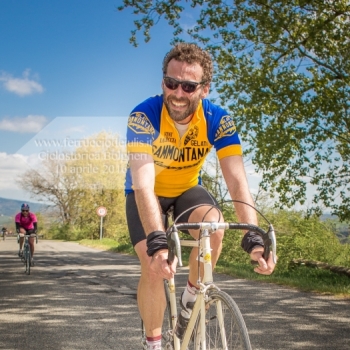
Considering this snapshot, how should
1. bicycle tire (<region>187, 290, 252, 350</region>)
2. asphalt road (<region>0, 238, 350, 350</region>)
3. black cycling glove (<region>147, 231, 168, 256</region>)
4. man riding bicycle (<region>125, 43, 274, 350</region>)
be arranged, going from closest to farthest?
bicycle tire (<region>187, 290, 252, 350</region>)
black cycling glove (<region>147, 231, 168, 256</region>)
man riding bicycle (<region>125, 43, 274, 350</region>)
asphalt road (<region>0, 238, 350, 350</region>)

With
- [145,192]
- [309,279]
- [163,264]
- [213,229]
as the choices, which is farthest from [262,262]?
[309,279]

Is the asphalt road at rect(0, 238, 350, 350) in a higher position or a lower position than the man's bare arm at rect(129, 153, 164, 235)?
lower


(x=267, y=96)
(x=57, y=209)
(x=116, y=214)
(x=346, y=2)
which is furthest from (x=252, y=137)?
(x=57, y=209)

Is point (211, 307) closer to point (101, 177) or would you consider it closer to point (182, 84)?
point (182, 84)

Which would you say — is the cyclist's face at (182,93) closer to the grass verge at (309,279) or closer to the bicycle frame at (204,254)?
the bicycle frame at (204,254)

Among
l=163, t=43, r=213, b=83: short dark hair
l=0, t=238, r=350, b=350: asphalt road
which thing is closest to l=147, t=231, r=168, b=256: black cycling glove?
l=163, t=43, r=213, b=83: short dark hair

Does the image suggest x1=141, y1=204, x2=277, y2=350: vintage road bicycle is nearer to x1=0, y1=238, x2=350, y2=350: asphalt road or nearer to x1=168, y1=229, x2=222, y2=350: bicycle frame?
x1=168, y1=229, x2=222, y2=350: bicycle frame

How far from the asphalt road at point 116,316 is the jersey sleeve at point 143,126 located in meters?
2.47

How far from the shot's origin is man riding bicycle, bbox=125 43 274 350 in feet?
8.41

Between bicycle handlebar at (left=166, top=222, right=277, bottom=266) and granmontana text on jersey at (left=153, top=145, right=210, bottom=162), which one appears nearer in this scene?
bicycle handlebar at (left=166, top=222, right=277, bottom=266)

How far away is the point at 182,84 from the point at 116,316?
161 inches

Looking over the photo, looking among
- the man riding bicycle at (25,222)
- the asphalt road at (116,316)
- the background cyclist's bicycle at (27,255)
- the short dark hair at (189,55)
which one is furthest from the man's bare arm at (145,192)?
the man riding bicycle at (25,222)

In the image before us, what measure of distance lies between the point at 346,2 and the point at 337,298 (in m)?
9.13

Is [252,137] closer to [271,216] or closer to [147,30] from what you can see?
[271,216]
